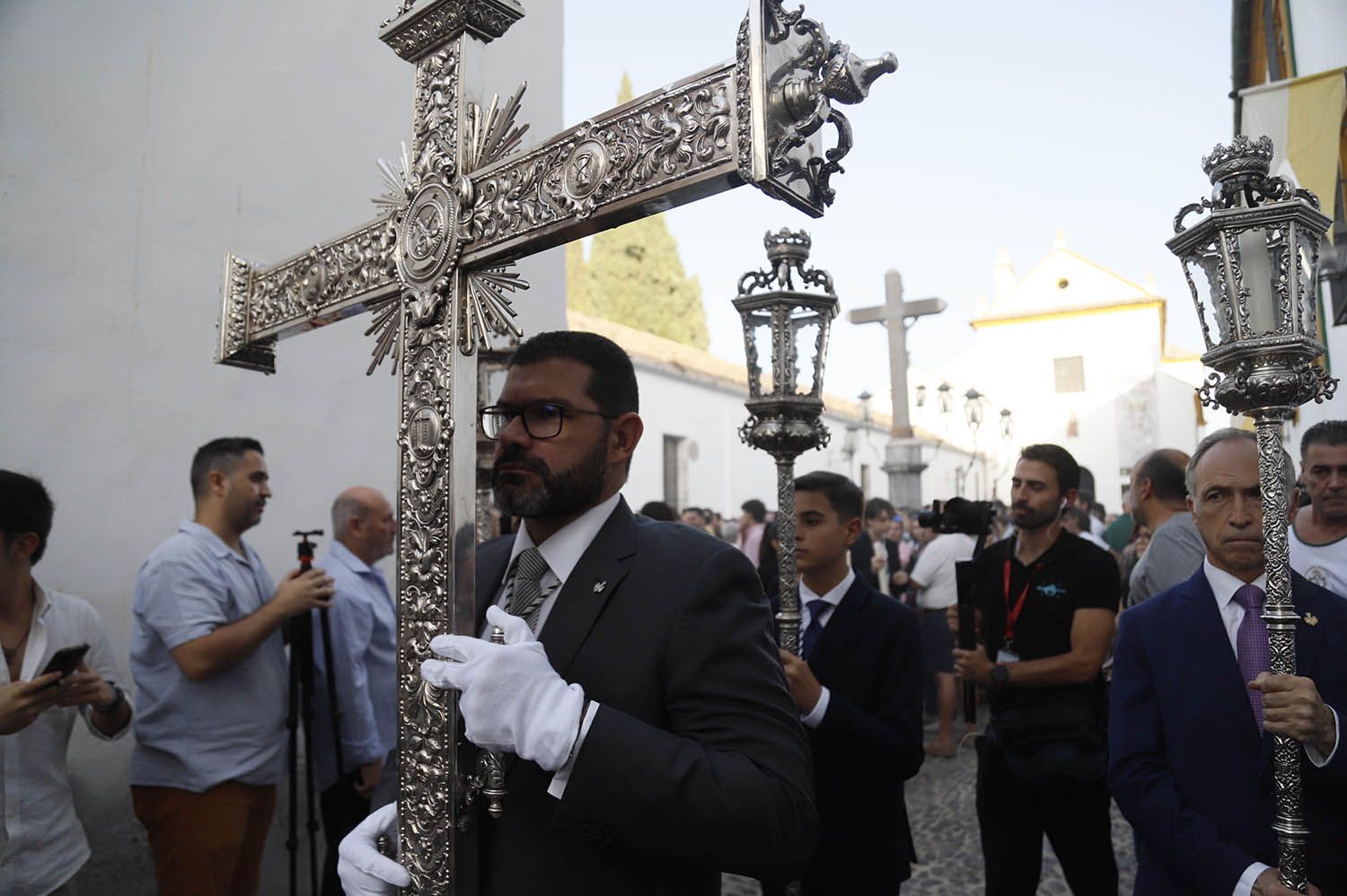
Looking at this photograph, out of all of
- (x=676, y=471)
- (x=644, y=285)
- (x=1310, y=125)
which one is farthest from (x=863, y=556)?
(x=644, y=285)

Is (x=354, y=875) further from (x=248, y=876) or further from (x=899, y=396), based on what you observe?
(x=899, y=396)

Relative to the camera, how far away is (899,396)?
647 inches

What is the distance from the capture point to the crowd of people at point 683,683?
61.4 inches

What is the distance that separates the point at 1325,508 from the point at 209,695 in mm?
4082

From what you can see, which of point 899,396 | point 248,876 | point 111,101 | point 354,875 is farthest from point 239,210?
point 899,396

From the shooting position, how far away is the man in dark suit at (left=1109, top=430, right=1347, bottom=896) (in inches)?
82.2

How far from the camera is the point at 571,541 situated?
70.0 inches

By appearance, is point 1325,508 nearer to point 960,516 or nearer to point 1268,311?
point 960,516

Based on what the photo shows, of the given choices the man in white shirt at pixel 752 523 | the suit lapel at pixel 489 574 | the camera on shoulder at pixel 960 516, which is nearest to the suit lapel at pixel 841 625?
the camera on shoulder at pixel 960 516

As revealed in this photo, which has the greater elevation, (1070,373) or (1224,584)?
(1070,373)

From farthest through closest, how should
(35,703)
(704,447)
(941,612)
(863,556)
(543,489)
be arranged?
(704,447) → (863,556) → (941,612) → (35,703) → (543,489)

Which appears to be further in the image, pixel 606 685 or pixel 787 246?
pixel 787 246

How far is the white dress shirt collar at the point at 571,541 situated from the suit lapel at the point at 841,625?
1607 mm

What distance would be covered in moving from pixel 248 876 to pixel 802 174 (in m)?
3.45
